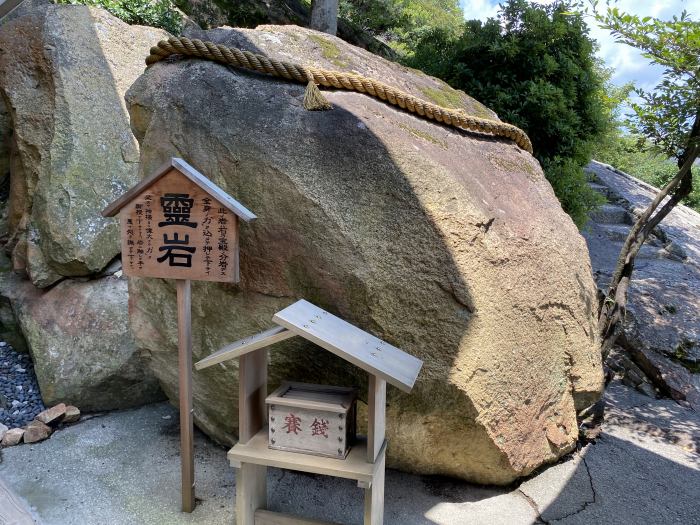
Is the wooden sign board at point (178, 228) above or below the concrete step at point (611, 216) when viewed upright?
above

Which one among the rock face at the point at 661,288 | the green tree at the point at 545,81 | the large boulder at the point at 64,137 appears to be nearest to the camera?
the large boulder at the point at 64,137

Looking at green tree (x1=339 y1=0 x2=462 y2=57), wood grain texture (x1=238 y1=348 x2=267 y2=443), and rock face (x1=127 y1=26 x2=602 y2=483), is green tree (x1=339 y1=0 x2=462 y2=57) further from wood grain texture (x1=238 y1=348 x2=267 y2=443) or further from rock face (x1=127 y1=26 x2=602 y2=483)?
wood grain texture (x1=238 y1=348 x2=267 y2=443)

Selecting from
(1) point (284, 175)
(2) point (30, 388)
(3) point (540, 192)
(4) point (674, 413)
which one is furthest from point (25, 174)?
(4) point (674, 413)

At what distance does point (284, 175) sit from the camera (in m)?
2.49

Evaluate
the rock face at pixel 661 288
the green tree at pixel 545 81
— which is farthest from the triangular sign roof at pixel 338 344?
the green tree at pixel 545 81

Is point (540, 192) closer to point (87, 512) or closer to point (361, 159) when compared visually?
point (361, 159)

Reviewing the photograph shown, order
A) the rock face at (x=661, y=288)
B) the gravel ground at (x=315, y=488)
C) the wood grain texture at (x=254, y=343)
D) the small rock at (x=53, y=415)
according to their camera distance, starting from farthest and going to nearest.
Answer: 1. the rock face at (x=661, y=288)
2. the small rock at (x=53, y=415)
3. the gravel ground at (x=315, y=488)
4. the wood grain texture at (x=254, y=343)

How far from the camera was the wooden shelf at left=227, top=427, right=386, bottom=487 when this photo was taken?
2059mm

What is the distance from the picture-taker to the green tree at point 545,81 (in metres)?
5.14

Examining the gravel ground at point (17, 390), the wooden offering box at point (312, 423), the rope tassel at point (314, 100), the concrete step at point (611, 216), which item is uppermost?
the rope tassel at point (314, 100)

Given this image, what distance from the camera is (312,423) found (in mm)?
2146

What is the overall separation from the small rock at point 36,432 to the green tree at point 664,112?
3754mm

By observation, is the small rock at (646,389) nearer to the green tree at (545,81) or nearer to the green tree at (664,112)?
the green tree at (664,112)

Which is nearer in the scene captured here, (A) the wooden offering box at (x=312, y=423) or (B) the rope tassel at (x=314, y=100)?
(A) the wooden offering box at (x=312, y=423)
